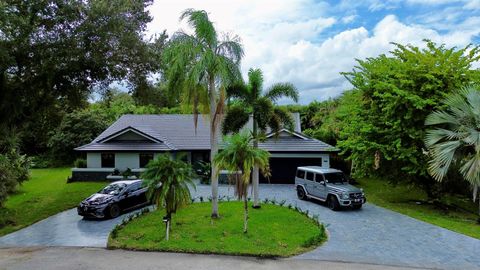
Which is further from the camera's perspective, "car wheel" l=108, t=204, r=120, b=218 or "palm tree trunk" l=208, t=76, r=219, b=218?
"car wheel" l=108, t=204, r=120, b=218

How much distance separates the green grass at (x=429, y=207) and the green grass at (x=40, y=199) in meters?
17.8

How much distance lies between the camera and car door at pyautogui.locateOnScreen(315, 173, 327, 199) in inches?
749

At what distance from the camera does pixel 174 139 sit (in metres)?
29.4

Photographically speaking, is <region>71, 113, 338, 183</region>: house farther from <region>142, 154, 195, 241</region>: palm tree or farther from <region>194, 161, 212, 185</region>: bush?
<region>142, 154, 195, 241</region>: palm tree

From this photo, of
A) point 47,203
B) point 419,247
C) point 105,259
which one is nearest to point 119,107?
point 47,203

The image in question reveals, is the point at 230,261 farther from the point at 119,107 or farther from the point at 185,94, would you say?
the point at 119,107

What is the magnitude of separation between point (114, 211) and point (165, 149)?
9964mm

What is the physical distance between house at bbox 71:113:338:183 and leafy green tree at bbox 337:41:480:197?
4.77 meters

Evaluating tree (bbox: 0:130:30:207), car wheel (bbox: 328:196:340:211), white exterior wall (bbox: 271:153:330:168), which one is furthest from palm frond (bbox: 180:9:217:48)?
white exterior wall (bbox: 271:153:330:168)

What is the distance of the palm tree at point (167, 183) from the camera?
14.0 m

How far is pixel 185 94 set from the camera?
1617cm

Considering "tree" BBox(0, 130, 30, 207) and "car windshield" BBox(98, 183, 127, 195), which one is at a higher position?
"tree" BBox(0, 130, 30, 207)

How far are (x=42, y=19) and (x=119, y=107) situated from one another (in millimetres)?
29616

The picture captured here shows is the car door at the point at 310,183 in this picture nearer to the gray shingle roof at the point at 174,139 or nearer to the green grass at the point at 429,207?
the green grass at the point at 429,207
